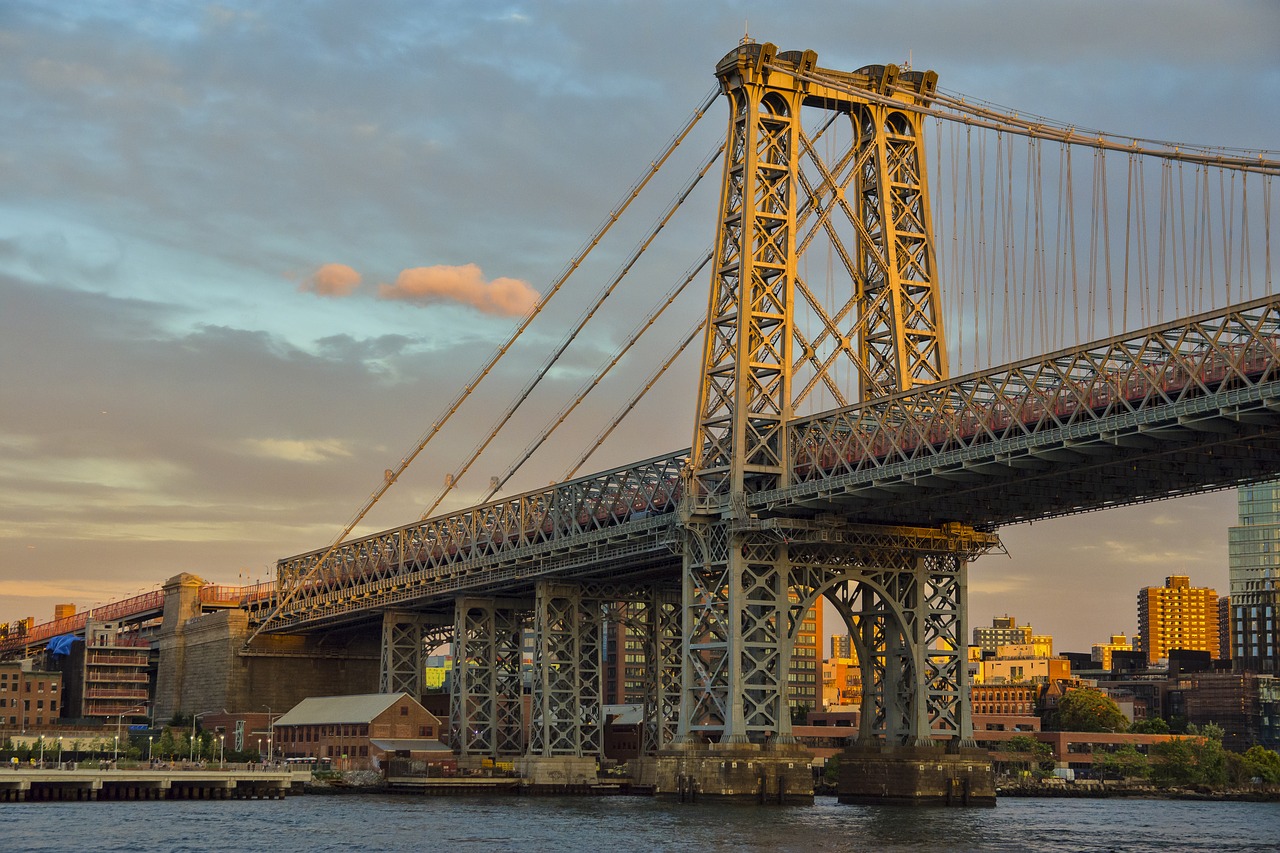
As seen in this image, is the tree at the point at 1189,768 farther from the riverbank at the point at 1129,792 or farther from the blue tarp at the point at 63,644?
the blue tarp at the point at 63,644

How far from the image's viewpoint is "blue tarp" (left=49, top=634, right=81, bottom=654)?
19412cm

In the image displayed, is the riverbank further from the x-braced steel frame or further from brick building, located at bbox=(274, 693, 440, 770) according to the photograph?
the x-braced steel frame

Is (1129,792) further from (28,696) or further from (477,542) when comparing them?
(28,696)

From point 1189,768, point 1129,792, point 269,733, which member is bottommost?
point 1129,792

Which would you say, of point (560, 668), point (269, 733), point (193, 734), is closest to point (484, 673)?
point (560, 668)

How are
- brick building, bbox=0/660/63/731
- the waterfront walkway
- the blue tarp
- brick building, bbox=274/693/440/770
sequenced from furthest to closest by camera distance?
the blue tarp → brick building, bbox=0/660/63/731 → brick building, bbox=274/693/440/770 → the waterfront walkway

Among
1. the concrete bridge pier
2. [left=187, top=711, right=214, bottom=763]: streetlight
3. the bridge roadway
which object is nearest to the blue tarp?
[left=187, top=711, right=214, bottom=763]: streetlight

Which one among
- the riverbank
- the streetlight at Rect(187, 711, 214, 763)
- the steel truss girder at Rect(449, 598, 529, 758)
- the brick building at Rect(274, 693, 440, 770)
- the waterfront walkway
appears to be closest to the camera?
the waterfront walkway

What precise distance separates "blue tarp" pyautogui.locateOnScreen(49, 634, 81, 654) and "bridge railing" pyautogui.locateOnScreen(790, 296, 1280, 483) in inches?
4624

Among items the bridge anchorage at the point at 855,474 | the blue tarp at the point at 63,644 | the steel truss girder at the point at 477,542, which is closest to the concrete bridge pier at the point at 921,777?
the bridge anchorage at the point at 855,474

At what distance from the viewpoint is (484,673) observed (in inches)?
5674

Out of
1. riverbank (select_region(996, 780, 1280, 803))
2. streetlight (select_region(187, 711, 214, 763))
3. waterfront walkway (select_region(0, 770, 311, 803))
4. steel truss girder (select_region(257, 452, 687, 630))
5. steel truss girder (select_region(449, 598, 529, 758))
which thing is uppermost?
steel truss girder (select_region(257, 452, 687, 630))

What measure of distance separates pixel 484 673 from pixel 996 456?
6773 centimetres

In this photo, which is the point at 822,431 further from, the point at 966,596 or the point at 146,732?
the point at 146,732
